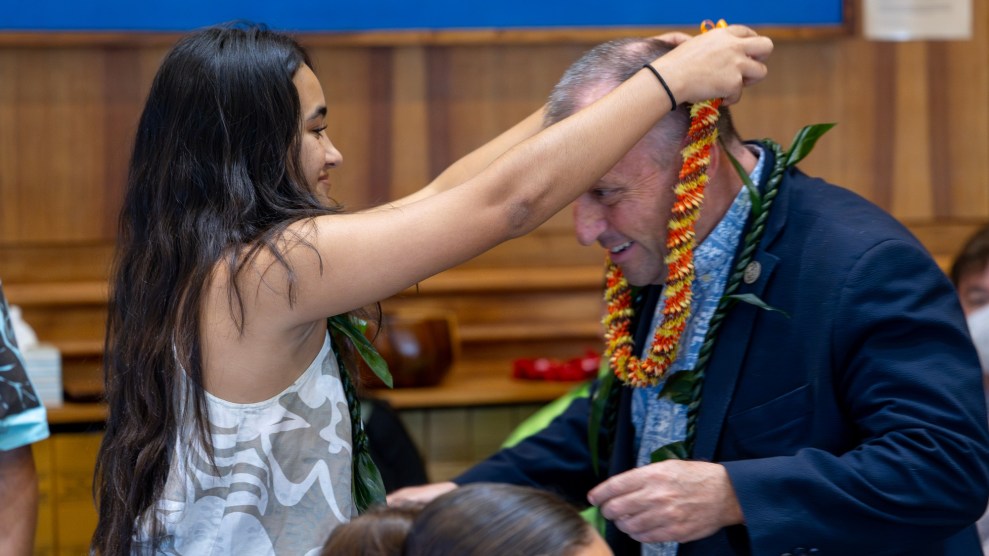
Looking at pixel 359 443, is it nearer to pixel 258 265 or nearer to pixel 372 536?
pixel 258 265

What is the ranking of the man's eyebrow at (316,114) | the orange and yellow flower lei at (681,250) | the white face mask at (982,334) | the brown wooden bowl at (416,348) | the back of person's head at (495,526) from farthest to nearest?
the brown wooden bowl at (416,348)
the white face mask at (982,334)
the orange and yellow flower lei at (681,250)
the man's eyebrow at (316,114)
the back of person's head at (495,526)

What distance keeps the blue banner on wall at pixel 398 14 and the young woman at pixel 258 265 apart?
2.06m

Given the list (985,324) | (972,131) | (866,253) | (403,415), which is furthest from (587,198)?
(972,131)

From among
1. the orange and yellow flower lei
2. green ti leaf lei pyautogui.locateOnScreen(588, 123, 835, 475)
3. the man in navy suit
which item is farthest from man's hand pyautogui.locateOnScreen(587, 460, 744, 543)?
the orange and yellow flower lei

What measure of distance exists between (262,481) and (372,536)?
1.67ft

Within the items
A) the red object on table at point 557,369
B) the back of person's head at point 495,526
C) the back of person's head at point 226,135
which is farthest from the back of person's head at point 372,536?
the red object on table at point 557,369

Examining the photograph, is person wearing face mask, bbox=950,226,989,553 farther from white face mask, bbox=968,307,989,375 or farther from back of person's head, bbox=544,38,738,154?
A: back of person's head, bbox=544,38,738,154

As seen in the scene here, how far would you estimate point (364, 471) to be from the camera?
186cm

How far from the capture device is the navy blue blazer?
168 cm

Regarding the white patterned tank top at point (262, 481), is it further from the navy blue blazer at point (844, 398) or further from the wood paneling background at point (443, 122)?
the wood paneling background at point (443, 122)

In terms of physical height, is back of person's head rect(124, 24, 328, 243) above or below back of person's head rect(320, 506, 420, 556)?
above

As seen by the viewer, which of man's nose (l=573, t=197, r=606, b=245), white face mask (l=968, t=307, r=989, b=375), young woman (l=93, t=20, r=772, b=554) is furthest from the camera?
white face mask (l=968, t=307, r=989, b=375)

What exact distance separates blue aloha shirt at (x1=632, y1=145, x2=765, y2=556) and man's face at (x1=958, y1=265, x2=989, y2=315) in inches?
46.2

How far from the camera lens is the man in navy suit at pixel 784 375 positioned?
1.69 m
